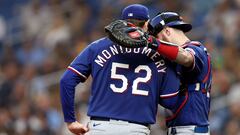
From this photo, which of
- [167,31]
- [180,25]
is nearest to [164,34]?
[167,31]

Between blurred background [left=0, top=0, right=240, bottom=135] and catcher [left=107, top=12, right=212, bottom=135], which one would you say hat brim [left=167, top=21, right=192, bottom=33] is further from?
blurred background [left=0, top=0, right=240, bottom=135]

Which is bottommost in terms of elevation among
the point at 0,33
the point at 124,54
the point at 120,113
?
the point at 120,113

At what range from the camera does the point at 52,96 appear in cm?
1279

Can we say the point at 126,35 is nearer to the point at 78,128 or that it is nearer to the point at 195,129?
the point at 78,128

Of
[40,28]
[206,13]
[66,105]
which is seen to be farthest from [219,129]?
[40,28]

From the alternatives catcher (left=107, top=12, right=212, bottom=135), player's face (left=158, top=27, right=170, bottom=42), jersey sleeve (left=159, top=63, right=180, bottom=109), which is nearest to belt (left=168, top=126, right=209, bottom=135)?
catcher (left=107, top=12, right=212, bottom=135)

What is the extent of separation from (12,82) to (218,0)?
3.54 m

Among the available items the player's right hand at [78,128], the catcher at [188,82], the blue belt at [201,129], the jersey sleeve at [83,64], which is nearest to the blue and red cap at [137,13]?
the catcher at [188,82]

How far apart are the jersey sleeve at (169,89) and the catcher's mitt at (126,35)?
0.46 metres

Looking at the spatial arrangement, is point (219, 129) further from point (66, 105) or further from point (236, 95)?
point (66, 105)

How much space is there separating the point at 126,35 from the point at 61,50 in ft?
21.9

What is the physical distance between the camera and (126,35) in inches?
268

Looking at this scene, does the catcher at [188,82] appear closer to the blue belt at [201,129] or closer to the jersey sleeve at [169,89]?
the blue belt at [201,129]

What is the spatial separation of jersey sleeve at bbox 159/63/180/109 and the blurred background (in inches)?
135
